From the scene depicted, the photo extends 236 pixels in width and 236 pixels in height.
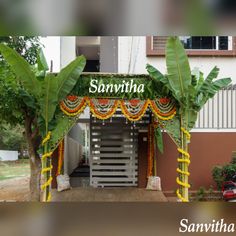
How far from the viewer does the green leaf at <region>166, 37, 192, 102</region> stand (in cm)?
651

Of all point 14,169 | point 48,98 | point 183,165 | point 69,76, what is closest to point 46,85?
point 48,98

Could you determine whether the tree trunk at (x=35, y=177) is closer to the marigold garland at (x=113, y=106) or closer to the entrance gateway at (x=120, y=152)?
the entrance gateway at (x=120, y=152)

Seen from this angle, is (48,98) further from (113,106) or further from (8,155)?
(8,155)

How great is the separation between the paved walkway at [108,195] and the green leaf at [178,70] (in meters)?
2.53

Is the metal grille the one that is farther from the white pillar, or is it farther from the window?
the white pillar

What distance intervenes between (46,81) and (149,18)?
417 centimetres

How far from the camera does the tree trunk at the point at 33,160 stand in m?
8.14

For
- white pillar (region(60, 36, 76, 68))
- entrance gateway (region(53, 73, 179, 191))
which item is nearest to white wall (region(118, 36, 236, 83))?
entrance gateway (region(53, 73, 179, 191))

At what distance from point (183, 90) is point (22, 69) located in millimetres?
2739

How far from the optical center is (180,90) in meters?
6.69

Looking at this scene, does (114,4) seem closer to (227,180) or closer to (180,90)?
(180,90)

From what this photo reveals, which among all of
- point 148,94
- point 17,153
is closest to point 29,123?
point 148,94

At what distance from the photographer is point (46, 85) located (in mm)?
6465

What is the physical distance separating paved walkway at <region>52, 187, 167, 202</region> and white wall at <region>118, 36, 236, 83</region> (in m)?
3.10
